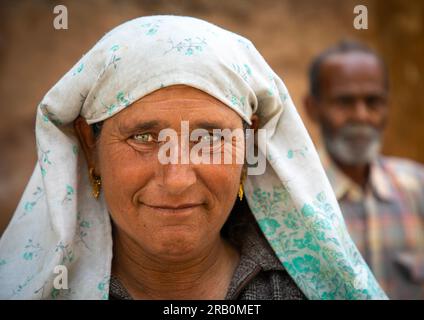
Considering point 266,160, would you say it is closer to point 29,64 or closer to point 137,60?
point 137,60

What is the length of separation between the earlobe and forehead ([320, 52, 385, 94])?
11.6 ft

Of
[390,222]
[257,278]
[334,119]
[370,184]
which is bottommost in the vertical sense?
[390,222]

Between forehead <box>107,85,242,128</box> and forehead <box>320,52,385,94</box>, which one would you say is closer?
forehead <box>107,85,242,128</box>

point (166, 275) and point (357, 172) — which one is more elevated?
point (166, 275)

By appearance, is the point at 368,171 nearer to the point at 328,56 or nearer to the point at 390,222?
the point at 390,222

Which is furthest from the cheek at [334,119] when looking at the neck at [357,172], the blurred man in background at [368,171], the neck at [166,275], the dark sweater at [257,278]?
the neck at [166,275]

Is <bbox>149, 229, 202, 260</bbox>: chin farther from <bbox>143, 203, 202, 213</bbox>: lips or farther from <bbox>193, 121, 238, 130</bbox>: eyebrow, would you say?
<bbox>193, 121, 238, 130</bbox>: eyebrow

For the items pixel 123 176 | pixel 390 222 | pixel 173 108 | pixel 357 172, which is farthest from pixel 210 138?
pixel 357 172

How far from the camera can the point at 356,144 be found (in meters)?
5.46

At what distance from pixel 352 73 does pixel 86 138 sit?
12.0ft

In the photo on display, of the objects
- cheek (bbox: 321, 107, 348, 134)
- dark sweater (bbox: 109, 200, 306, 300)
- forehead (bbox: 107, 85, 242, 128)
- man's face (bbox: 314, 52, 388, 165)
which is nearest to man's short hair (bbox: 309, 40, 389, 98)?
man's face (bbox: 314, 52, 388, 165)

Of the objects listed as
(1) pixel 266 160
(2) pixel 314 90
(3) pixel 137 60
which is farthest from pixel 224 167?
(2) pixel 314 90

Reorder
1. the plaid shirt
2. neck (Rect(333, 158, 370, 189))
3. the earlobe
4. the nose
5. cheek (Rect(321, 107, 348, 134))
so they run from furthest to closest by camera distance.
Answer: cheek (Rect(321, 107, 348, 134)) → neck (Rect(333, 158, 370, 189)) → the plaid shirt → the earlobe → the nose

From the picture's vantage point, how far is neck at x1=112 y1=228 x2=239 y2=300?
2.23 meters
